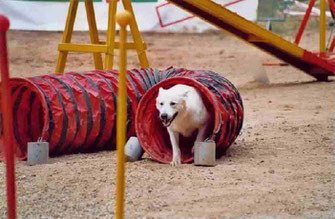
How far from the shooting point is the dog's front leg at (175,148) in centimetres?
566

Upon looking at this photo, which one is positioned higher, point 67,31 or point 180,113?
point 67,31

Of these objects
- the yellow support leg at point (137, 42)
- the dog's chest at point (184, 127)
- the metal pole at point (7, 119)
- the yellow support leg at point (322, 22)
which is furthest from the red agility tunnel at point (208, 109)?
the yellow support leg at point (322, 22)

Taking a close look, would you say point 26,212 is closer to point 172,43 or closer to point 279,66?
point 279,66

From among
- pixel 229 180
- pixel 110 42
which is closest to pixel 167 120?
pixel 229 180

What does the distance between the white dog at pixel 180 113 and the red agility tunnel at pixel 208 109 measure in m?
0.09

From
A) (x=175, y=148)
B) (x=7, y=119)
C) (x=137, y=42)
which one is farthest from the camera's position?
(x=137, y=42)

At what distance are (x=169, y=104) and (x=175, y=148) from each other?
0.35 meters

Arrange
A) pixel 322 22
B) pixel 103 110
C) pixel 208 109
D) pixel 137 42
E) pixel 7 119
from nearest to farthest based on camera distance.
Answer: pixel 7 119
pixel 208 109
pixel 103 110
pixel 137 42
pixel 322 22

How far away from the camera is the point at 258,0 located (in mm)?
16047

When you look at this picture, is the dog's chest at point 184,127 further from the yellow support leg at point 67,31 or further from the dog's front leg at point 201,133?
the yellow support leg at point 67,31

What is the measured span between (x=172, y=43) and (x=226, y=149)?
31.5 ft

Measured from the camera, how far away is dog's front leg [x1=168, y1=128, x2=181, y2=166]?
5.66m

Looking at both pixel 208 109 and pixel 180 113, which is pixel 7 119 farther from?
pixel 208 109

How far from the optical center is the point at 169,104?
5.59 m
